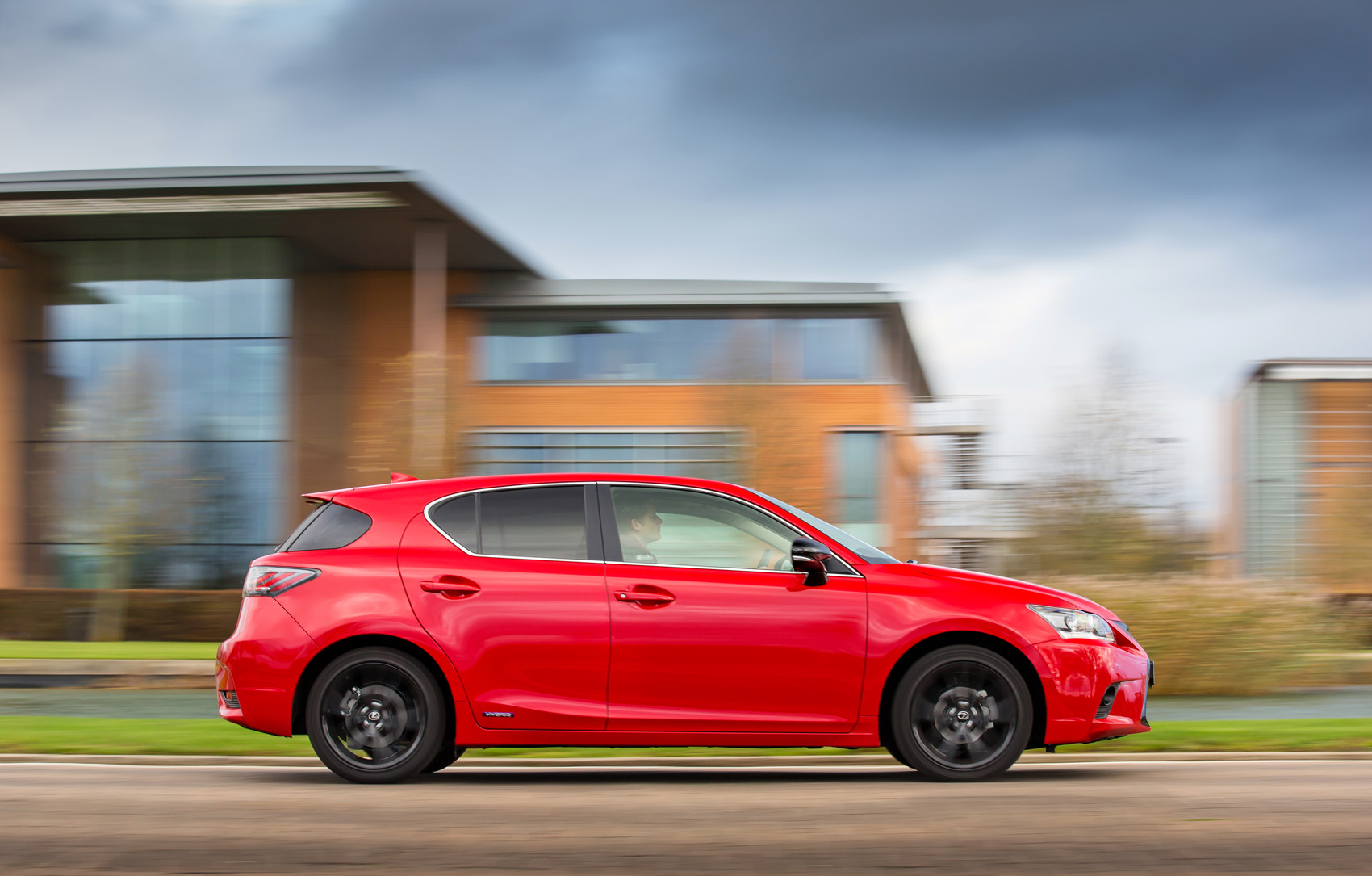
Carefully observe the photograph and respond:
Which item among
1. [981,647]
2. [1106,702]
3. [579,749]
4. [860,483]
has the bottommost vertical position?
[579,749]

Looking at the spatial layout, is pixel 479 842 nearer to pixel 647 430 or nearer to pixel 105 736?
pixel 105 736

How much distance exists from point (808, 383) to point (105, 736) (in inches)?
1064

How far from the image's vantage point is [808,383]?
3566cm

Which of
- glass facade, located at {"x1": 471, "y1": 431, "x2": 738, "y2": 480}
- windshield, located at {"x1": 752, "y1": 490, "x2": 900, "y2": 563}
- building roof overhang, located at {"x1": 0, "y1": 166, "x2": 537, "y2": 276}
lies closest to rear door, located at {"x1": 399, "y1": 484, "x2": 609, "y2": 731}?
windshield, located at {"x1": 752, "y1": 490, "x2": 900, "y2": 563}

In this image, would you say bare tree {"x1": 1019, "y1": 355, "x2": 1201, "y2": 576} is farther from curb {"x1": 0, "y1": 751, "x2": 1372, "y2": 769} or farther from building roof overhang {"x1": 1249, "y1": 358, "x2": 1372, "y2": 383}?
curb {"x1": 0, "y1": 751, "x2": 1372, "y2": 769}

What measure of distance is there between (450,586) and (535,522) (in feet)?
1.80

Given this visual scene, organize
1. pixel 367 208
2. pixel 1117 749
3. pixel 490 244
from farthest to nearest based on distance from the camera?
pixel 490 244
pixel 367 208
pixel 1117 749

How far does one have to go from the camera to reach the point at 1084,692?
6.84 meters

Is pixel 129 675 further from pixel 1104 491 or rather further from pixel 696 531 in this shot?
pixel 1104 491

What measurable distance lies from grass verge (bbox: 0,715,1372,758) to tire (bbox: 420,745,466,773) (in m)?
1.05

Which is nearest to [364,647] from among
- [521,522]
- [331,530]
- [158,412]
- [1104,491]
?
[331,530]

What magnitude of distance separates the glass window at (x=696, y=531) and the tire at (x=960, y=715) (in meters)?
0.91

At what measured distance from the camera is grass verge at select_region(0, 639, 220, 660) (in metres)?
22.0

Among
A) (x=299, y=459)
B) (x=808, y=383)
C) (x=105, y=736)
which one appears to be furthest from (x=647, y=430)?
(x=105, y=736)
